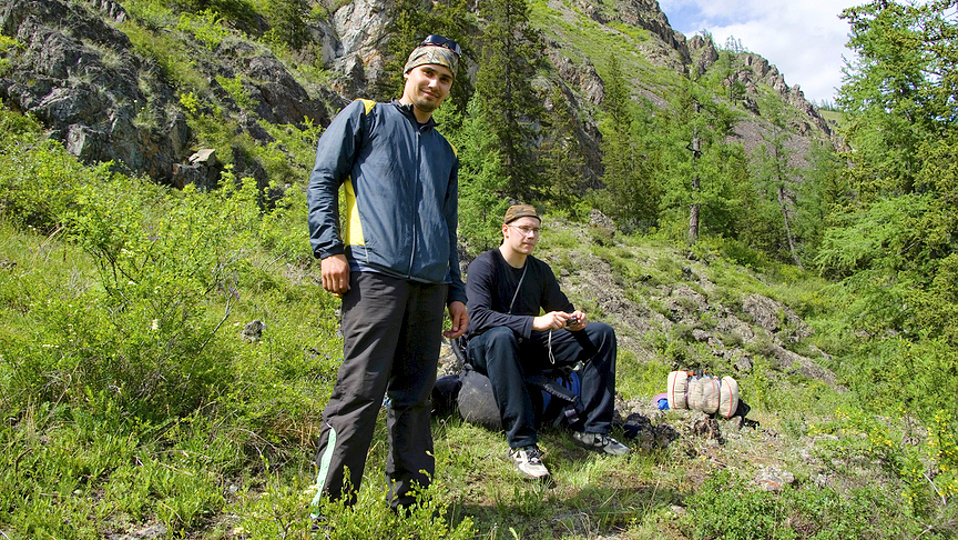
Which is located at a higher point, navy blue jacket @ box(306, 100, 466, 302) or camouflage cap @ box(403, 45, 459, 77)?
camouflage cap @ box(403, 45, 459, 77)

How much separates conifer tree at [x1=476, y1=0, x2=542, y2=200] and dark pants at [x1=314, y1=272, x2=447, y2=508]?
20.6 metres

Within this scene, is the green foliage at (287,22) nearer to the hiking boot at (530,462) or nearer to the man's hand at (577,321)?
the man's hand at (577,321)

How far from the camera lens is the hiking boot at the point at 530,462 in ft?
9.93

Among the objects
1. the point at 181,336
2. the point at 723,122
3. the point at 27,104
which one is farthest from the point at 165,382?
the point at 723,122

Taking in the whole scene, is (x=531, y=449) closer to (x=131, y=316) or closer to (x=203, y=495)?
(x=203, y=495)

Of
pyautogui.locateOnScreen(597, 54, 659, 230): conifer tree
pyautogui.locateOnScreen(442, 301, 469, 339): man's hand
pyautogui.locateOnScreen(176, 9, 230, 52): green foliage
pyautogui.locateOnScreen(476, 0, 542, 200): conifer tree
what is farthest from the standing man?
pyautogui.locateOnScreen(597, 54, 659, 230): conifer tree

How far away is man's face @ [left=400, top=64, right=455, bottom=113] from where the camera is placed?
2457 millimetres

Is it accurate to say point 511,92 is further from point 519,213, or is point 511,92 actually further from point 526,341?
point 526,341

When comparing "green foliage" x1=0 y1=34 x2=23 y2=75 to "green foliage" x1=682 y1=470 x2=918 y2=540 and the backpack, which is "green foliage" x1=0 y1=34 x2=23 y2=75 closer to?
the backpack

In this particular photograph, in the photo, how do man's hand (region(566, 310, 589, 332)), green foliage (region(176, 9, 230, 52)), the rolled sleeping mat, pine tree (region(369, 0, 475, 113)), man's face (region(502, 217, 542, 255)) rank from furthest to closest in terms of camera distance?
pine tree (region(369, 0, 475, 113)) → green foliage (region(176, 9, 230, 52)) → the rolled sleeping mat → man's face (region(502, 217, 542, 255)) → man's hand (region(566, 310, 589, 332))

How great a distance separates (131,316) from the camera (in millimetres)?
2643

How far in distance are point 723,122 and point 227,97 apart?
25.3 m

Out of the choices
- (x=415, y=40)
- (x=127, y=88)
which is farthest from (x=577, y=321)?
(x=415, y=40)

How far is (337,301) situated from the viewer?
5.54m
